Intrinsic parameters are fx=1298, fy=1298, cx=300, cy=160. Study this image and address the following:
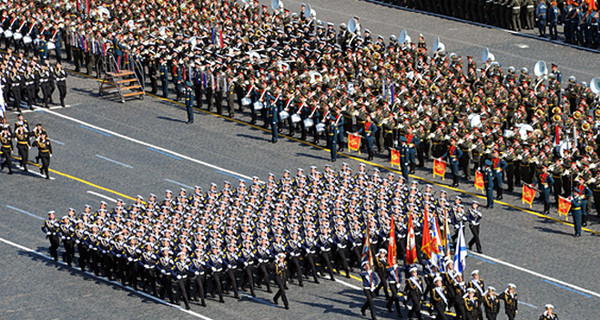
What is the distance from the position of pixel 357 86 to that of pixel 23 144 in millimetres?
15114

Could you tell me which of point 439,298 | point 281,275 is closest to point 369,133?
point 281,275

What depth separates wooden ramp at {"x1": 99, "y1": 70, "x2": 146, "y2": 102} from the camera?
62906 millimetres

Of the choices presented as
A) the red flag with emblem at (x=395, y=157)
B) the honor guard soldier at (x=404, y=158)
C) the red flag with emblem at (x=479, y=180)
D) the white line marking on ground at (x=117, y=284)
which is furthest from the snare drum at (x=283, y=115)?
the white line marking on ground at (x=117, y=284)

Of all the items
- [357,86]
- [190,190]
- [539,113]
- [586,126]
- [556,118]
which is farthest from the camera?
[357,86]

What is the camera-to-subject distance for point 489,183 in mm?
50062

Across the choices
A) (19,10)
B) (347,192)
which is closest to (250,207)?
(347,192)

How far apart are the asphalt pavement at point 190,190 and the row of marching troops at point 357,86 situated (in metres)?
1.25

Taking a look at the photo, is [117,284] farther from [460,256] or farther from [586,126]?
[586,126]

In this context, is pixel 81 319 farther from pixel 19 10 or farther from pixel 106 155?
pixel 19 10

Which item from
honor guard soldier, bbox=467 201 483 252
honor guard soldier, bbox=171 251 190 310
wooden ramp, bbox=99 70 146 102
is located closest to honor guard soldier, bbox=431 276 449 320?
honor guard soldier, bbox=467 201 483 252

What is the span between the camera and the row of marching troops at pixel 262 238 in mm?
42219

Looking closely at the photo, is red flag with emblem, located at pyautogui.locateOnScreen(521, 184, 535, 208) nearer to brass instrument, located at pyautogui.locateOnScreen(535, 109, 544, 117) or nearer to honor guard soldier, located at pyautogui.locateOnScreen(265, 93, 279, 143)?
brass instrument, located at pyautogui.locateOnScreen(535, 109, 544, 117)

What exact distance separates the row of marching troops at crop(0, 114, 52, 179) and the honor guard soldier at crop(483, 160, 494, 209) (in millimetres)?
17898

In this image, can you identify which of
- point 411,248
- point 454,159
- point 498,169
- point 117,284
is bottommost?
point 117,284
